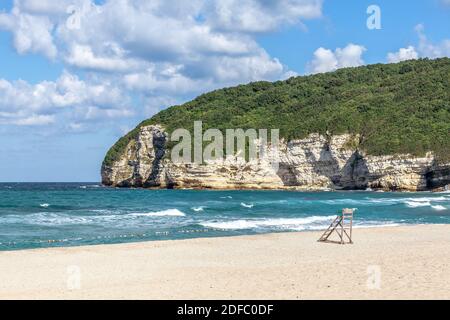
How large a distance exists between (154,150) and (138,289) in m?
96.0

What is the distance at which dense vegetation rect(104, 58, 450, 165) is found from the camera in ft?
279

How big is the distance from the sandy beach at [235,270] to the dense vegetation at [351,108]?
63066mm

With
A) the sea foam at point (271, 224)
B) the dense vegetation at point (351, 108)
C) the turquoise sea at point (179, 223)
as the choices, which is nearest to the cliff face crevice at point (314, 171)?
the dense vegetation at point (351, 108)

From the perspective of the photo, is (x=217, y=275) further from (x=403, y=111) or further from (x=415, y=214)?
(x=403, y=111)

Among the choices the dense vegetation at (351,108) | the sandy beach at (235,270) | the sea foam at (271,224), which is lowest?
the sea foam at (271,224)

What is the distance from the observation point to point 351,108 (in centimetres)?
9956

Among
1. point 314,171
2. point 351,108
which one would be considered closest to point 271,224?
point 314,171

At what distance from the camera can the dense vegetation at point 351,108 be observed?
85.2 meters

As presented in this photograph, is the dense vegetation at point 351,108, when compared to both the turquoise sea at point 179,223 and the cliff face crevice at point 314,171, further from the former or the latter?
the turquoise sea at point 179,223

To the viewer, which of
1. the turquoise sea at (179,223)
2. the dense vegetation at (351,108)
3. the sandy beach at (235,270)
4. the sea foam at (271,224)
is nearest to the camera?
the sandy beach at (235,270)

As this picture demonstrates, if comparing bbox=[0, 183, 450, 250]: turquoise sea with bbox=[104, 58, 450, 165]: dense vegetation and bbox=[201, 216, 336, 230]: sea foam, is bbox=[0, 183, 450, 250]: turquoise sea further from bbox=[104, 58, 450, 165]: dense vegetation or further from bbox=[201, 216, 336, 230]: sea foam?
bbox=[104, 58, 450, 165]: dense vegetation

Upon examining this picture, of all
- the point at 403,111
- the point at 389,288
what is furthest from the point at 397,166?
the point at 389,288

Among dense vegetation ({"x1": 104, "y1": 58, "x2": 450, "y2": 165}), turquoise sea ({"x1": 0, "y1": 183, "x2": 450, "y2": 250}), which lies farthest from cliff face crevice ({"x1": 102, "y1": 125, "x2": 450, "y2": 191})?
turquoise sea ({"x1": 0, "y1": 183, "x2": 450, "y2": 250})

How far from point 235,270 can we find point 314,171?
253ft
